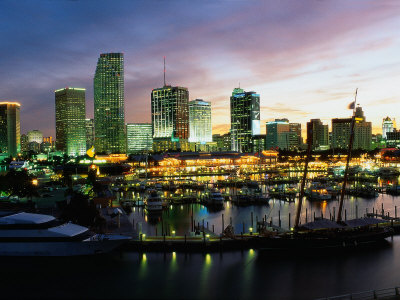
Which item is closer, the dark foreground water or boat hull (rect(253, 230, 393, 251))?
the dark foreground water

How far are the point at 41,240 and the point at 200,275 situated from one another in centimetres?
1139

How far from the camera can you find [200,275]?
2702cm

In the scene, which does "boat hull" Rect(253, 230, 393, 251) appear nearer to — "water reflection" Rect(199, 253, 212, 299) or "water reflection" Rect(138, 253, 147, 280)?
"water reflection" Rect(199, 253, 212, 299)

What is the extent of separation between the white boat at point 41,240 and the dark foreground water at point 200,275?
708 millimetres

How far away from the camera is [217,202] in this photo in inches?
2179

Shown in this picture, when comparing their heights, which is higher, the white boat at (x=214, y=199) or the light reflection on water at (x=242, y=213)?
the white boat at (x=214, y=199)

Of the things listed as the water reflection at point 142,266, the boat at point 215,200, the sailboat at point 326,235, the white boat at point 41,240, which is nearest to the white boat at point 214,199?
the boat at point 215,200

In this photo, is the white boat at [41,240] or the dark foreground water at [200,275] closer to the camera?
the dark foreground water at [200,275]

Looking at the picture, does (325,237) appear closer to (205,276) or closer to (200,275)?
(205,276)

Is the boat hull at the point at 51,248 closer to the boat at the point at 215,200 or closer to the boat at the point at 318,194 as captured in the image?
the boat at the point at 215,200

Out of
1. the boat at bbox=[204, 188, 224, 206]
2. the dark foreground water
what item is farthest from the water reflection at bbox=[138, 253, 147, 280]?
the boat at bbox=[204, 188, 224, 206]

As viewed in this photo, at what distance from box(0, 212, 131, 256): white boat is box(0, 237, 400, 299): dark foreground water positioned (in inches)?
27.9

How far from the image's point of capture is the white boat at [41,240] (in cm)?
2759

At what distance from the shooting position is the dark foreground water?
24.5 meters
